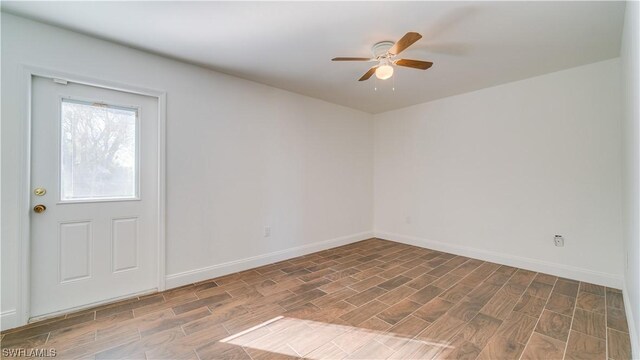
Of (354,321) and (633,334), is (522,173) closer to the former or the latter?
(633,334)

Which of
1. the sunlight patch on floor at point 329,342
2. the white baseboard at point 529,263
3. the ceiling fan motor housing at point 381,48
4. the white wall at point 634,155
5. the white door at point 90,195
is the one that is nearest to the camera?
the white wall at point 634,155

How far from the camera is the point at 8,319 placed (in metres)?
1.98

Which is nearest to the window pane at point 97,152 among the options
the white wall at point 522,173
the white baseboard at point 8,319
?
the white baseboard at point 8,319

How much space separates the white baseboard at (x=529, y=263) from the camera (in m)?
2.80

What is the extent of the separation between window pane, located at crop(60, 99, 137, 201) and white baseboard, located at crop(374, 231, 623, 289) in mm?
4181

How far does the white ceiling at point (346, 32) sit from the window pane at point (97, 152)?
0.70m

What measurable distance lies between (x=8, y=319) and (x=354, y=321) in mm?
2711

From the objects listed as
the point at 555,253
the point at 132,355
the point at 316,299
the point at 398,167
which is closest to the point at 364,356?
the point at 316,299

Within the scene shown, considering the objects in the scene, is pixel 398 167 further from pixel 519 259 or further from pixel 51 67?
pixel 51 67

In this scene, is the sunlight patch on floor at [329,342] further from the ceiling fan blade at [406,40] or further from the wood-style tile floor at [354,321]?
the ceiling fan blade at [406,40]

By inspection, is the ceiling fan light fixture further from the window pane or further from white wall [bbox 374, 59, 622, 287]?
the window pane

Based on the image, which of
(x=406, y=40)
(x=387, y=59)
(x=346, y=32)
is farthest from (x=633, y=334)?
(x=346, y=32)

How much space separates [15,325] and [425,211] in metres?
4.82

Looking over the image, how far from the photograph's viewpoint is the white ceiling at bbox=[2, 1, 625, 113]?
1.94 m
